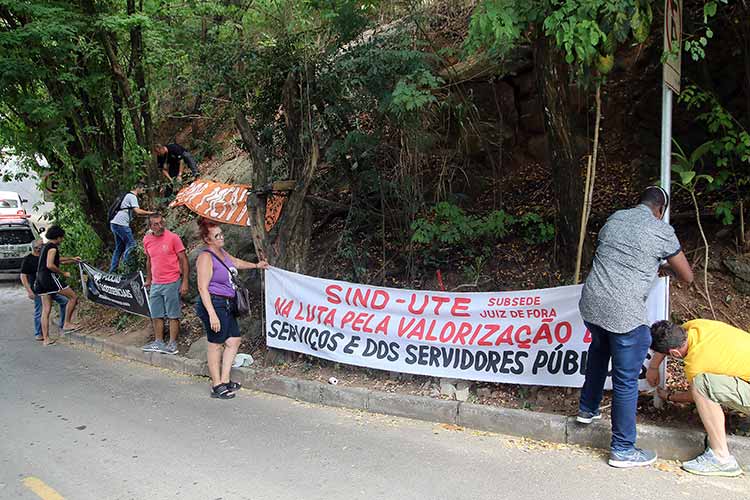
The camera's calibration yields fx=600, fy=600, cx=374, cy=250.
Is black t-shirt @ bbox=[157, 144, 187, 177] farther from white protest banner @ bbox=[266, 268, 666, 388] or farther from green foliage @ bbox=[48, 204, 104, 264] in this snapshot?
white protest banner @ bbox=[266, 268, 666, 388]

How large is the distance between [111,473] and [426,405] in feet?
9.19

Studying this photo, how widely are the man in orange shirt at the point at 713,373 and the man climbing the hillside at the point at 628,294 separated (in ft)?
0.72

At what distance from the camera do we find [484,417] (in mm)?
5461

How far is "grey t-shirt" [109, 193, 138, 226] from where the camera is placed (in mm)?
10961

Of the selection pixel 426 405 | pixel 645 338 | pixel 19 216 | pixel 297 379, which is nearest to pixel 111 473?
pixel 297 379

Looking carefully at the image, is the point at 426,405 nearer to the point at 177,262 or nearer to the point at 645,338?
the point at 645,338

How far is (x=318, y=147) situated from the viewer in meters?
7.55

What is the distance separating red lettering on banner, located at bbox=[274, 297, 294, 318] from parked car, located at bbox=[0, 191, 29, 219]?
15.1 metres

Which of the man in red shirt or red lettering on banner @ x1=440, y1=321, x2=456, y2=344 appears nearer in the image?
red lettering on banner @ x1=440, y1=321, x2=456, y2=344


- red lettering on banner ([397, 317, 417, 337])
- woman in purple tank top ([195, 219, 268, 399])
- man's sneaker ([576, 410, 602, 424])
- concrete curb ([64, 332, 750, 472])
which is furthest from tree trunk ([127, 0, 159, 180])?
man's sneaker ([576, 410, 602, 424])

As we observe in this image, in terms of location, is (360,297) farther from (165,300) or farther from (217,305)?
(165,300)

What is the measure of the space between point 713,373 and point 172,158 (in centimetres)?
1096

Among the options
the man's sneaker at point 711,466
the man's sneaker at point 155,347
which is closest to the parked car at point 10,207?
the man's sneaker at point 155,347

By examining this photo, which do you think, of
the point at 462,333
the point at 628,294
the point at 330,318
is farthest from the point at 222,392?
the point at 628,294
